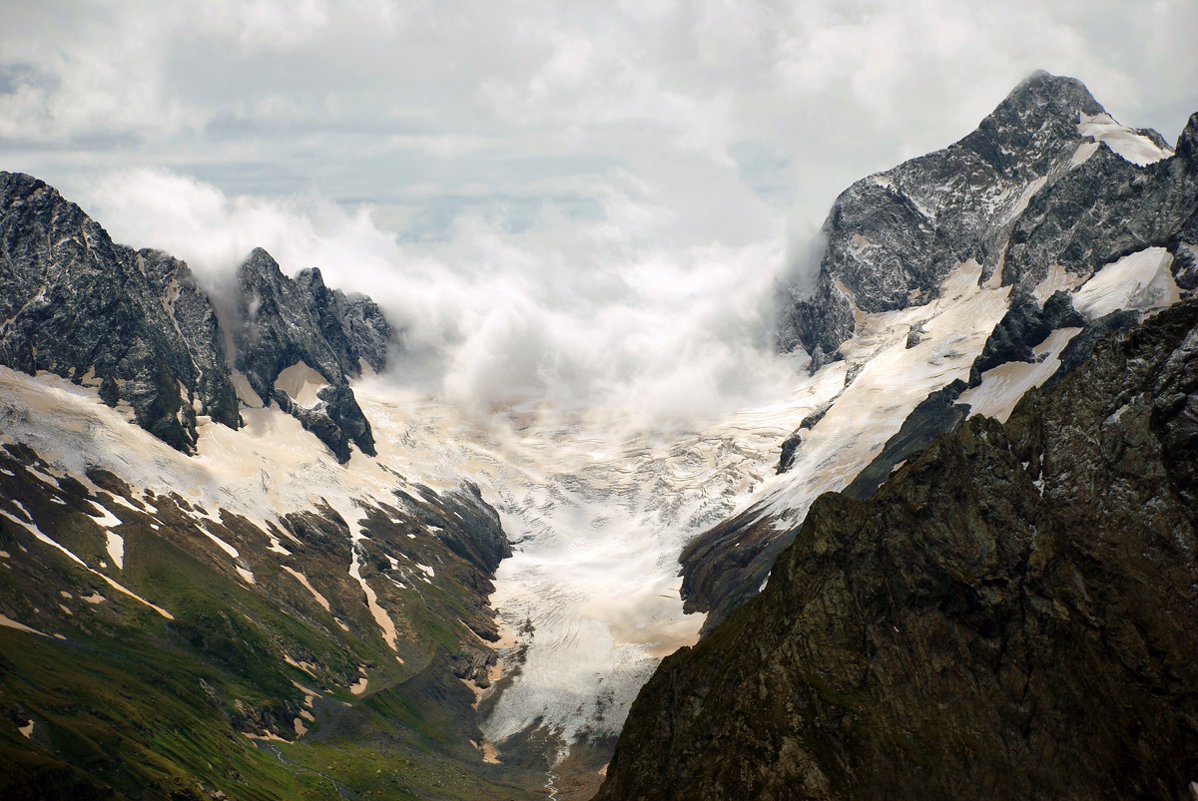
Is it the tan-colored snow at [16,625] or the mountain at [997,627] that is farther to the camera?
the tan-colored snow at [16,625]

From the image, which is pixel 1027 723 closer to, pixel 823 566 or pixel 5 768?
pixel 823 566

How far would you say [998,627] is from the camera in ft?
272

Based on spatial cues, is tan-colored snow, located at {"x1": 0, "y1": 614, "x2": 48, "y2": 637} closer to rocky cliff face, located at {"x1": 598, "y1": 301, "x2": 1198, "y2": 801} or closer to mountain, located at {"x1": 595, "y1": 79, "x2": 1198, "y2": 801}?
mountain, located at {"x1": 595, "y1": 79, "x2": 1198, "y2": 801}

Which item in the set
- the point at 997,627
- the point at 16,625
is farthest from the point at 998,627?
the point at 16,625

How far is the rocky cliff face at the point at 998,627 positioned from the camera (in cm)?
7575

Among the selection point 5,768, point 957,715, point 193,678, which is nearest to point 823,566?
point 957,715

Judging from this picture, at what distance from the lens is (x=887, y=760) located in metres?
77.8

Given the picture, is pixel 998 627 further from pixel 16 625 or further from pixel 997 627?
pixel 16 625

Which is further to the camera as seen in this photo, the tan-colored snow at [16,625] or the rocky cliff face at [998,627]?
the tan-colored snow at [16,625]

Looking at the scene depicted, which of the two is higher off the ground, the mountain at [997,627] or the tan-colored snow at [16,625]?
the tan-colored snow at [16,625]

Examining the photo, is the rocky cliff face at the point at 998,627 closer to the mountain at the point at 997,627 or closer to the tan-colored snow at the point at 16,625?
the mountain at the point at 997,627

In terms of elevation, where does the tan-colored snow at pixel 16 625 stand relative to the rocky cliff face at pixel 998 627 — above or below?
above

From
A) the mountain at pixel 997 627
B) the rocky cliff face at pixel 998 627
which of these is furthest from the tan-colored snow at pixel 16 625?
the rocky cliff face at pixel 998 627

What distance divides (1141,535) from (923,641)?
20122 mm
